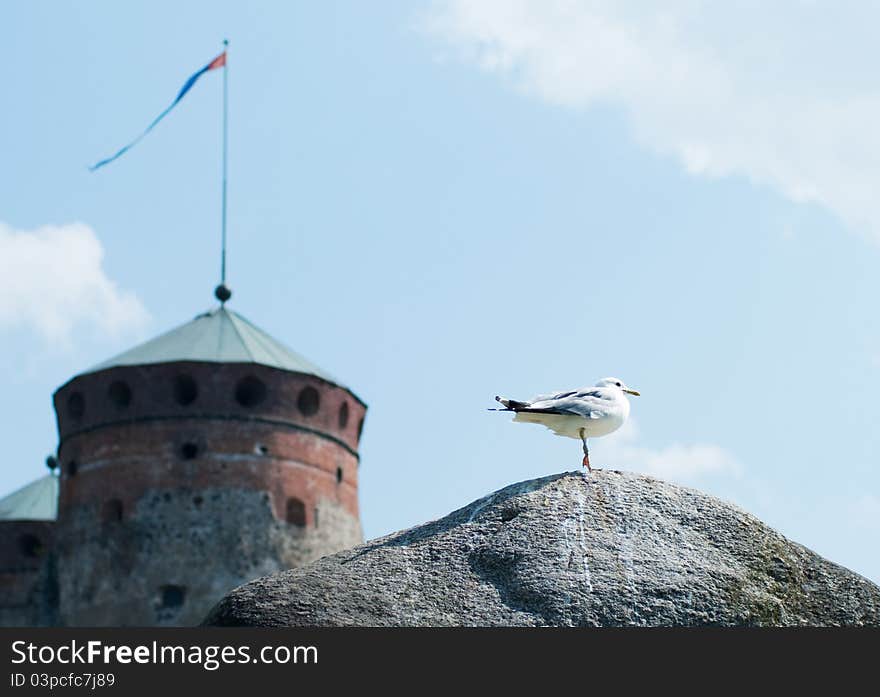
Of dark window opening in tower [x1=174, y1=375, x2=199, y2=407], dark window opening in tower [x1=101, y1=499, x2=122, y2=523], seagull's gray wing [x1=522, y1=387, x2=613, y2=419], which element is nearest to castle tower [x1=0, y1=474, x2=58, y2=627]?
dark window opening in tower [x1=101, y1=499, x2=122, y2=523]

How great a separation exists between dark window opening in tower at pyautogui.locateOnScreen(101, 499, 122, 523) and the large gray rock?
70.7 ft

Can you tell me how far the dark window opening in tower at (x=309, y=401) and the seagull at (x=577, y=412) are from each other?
71.8 ft

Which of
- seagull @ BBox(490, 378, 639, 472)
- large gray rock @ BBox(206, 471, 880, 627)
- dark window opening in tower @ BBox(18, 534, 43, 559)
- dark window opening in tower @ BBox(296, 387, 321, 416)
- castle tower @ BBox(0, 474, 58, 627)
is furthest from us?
dark window opening in tower @ BBox(18, 534, 43, 559)

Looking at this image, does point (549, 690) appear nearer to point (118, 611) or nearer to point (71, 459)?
point (118, 611)

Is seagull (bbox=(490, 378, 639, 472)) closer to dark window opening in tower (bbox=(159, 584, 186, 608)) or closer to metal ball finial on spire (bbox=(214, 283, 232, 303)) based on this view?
dark window opening in tower (bbox=(159, 584, 186, 608))

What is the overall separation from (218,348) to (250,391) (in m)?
1.12

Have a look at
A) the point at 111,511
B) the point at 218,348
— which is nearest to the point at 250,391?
the point at 218,348

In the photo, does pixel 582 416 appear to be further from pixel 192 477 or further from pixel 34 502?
pixel 34 502

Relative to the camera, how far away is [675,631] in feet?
19.5

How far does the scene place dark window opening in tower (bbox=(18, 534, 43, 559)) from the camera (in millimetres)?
33406

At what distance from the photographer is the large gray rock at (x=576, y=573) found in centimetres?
678

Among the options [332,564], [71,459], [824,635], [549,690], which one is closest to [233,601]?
[332,564]

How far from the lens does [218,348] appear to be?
29859mm

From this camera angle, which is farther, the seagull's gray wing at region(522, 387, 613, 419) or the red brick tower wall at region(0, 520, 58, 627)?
the red brick tower wall at region(0, 520, 58, 627)
